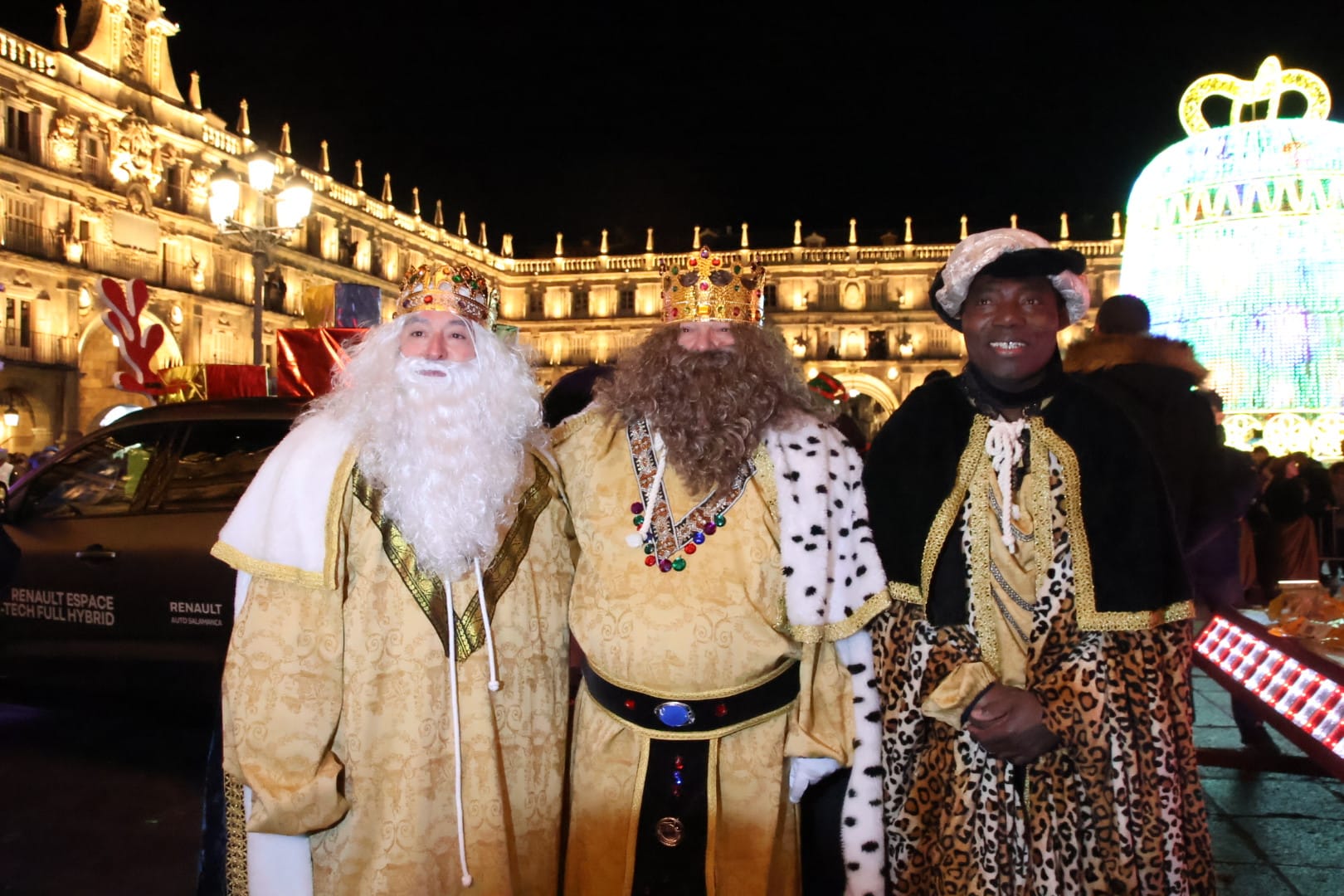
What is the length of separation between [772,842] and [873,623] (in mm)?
647

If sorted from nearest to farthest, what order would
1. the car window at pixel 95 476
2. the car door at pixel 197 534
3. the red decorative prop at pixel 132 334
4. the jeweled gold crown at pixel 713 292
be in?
1. the jeweled gold crown at pixel 713 292
2. the car door at pixel 197 534
3. the car window at pixel 95 476
4. the red decorative prop at pixel 132 334

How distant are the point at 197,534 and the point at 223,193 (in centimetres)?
665

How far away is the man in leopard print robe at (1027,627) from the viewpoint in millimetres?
2223

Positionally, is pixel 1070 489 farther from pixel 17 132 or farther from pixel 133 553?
pixel 17 132

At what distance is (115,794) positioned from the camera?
173 inches

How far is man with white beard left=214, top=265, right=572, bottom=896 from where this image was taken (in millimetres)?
2295

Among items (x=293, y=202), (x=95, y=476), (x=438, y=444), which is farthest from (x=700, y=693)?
(x=293, y=202)

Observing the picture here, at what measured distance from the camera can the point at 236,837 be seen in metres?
2.50

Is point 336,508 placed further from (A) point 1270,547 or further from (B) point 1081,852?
(A) point 1270,547

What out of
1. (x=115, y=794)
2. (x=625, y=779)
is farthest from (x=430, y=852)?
(x=115, y=794)

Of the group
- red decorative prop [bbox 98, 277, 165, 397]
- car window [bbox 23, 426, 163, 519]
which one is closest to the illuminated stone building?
red decorative prop [bbox 98, 277, 165, 397]

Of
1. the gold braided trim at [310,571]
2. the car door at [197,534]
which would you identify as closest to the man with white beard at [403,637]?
the gold braided trim at [310,571]

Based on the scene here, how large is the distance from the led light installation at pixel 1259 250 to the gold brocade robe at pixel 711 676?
13345mm

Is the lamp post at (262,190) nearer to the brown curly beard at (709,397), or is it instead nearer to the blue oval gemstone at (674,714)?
the brown curly beard at (709,397)
